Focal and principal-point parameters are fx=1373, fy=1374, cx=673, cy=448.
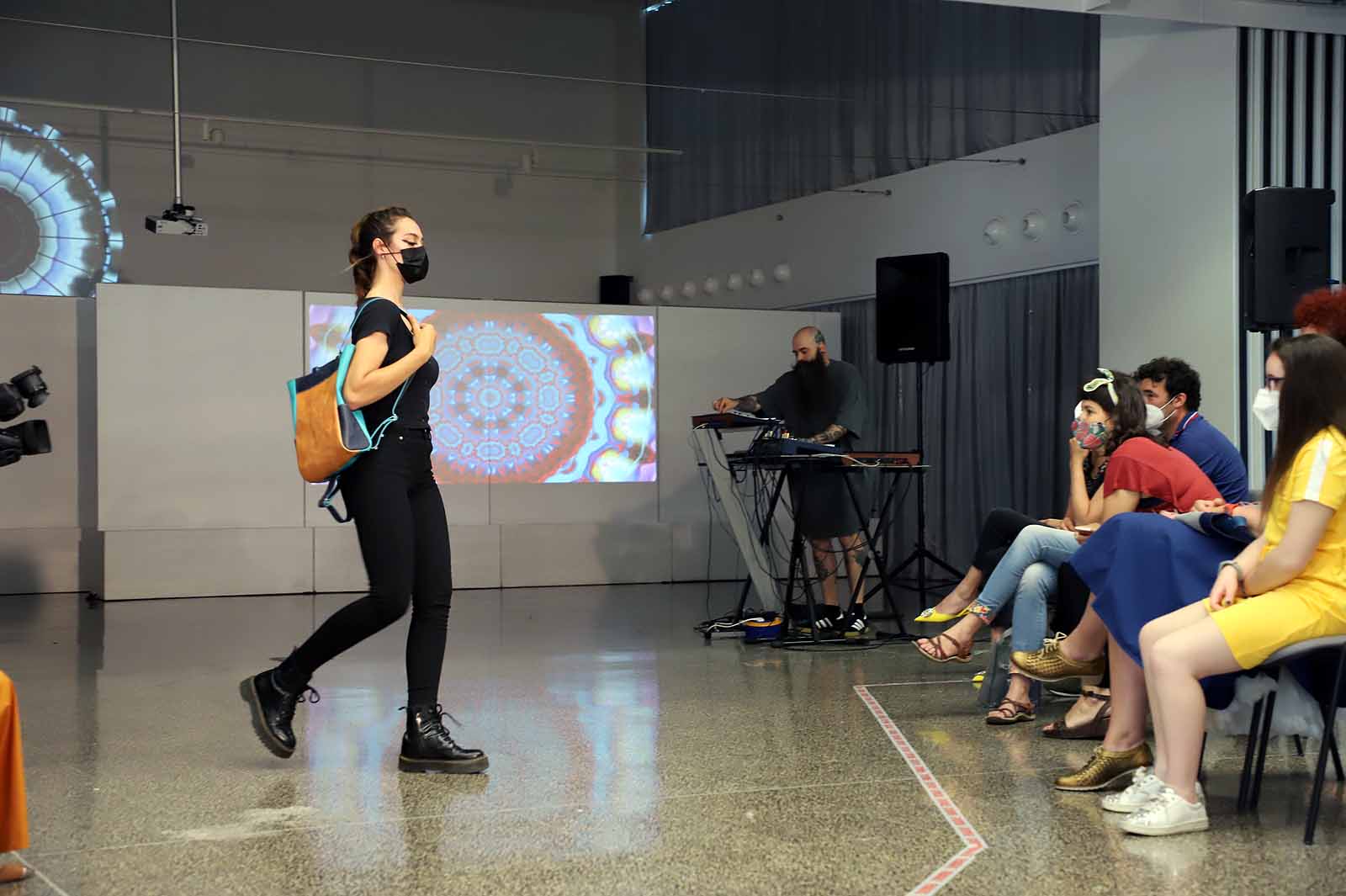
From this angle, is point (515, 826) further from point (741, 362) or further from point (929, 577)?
point (741, 362)

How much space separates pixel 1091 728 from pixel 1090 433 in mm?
878

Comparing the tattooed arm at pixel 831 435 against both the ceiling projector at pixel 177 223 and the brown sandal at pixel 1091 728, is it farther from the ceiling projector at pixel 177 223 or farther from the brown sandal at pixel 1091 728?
the ceiling projector at pixel 177 223

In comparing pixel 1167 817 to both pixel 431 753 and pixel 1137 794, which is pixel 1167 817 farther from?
pixel 431 753

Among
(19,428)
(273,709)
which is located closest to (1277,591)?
(273,709)

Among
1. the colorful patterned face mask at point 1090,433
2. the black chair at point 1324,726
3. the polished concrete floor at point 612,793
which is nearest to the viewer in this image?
the polished concrete floor at point 612,793

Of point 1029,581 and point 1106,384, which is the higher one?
point 1106,384

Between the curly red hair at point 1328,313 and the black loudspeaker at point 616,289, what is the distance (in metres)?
8.74

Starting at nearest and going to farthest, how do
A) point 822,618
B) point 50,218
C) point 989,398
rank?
point 822,618, point 989,398, point 50,218

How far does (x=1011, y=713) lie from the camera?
4.00 meters

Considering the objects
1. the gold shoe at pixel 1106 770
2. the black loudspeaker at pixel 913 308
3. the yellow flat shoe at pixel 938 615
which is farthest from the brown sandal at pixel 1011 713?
the black loudspeaker at pixel 913 308

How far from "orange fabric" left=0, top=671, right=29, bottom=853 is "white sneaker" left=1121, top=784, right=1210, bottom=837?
2108mm

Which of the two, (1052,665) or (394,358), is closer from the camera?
(394,358)

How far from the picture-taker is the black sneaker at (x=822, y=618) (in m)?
5.91

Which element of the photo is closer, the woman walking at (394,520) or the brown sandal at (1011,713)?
the woman walking at (394,520)
